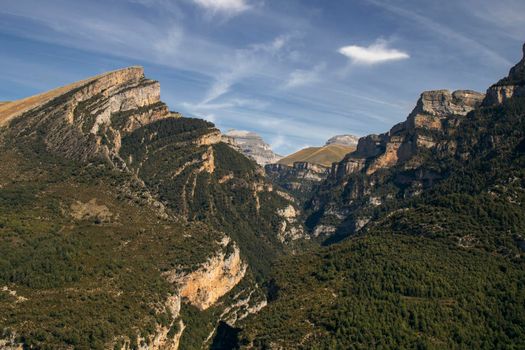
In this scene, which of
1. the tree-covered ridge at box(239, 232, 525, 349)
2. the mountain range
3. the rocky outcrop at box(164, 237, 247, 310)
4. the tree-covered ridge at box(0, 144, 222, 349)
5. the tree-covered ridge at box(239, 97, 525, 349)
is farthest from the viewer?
the rocky outcrop at box(164, 237, 247, 310)

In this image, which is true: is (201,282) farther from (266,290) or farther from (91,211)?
(91,211)

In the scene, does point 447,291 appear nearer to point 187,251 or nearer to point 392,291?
point 392,291

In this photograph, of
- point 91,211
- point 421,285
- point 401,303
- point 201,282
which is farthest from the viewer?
point 201,282

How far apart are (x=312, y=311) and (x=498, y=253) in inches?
2216

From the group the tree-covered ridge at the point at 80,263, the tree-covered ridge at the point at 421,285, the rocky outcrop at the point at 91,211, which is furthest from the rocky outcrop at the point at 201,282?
the rocky outcrop at the point at 91,211

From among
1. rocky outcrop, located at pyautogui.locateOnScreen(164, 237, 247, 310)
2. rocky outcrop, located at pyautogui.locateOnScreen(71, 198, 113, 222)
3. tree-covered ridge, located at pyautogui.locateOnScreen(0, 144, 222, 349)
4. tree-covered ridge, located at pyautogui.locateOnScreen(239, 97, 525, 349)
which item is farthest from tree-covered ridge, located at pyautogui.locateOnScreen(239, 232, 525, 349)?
rocky outcrop, located at pyautogui.locateOnScreen(71, 198, 113, 222)

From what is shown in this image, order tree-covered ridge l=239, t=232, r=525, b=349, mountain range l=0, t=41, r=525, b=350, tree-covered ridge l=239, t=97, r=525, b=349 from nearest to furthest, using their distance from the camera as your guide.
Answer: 1. tree-covered ridge l=239, t=232, r=525, b=349
2. mountain range l=0, t=41, r=525, b=350
3. tree-covered ridge l=239, t=97, r=525, b=349

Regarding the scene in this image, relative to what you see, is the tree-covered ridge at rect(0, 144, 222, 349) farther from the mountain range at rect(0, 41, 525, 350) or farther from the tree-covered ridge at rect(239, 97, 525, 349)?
the tree-covered ridge at rect(239, 97, 525, 349)

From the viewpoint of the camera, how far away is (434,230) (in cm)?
17450

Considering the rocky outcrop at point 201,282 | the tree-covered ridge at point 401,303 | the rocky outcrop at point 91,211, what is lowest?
the rocky outcrop at point 201,282

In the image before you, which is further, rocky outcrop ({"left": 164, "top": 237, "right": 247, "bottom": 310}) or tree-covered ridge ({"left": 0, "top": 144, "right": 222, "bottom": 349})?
rocky outcrop ({"left": 164, "top": 237, "right": 247, "bottom": 310})

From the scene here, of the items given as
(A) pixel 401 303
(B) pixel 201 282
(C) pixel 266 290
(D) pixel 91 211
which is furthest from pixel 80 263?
(A) pixel 401 303

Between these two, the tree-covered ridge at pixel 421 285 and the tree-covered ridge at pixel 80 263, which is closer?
the tree-covered ridge at pixel 80 263

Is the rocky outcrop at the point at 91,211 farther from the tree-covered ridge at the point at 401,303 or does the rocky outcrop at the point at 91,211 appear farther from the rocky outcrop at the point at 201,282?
the tree-covered ridge at the point at 401,303
